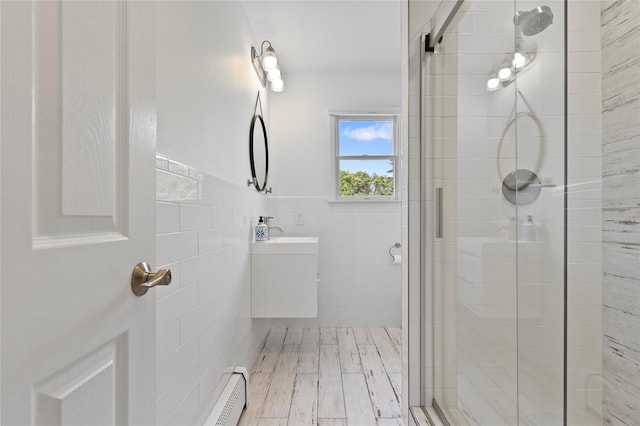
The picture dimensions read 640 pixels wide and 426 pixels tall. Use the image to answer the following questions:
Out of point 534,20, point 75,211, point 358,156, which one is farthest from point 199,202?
point 358,156

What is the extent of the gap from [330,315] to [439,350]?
1.73 m

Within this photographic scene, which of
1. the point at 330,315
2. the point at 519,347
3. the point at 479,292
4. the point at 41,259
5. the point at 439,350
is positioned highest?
the point at 41,259

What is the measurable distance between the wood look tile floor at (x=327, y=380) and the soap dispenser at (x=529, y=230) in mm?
1173

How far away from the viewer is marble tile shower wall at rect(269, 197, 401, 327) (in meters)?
3.25

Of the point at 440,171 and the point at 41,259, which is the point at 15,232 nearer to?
the point at 41,259

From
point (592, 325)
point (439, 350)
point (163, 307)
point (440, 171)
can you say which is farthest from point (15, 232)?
point (592, 325)

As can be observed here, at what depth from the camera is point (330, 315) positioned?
3.26m

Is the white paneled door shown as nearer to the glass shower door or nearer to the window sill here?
the glass shower door

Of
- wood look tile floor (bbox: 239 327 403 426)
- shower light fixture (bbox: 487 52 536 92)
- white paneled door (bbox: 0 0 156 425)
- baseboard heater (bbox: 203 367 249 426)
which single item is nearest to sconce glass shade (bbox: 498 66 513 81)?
shower light fixture (bbox: 487 52 536 92)

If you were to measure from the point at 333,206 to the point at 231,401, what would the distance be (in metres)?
2.01

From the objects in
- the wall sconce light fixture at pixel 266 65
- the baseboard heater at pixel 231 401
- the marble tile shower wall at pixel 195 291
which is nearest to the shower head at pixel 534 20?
the marble tile shower wall at pixel 195 291

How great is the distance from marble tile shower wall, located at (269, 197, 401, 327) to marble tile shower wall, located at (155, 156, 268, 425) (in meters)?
1.19

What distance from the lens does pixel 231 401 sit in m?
1.65

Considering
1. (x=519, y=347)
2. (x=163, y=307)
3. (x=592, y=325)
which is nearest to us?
(x=163, y=307)
